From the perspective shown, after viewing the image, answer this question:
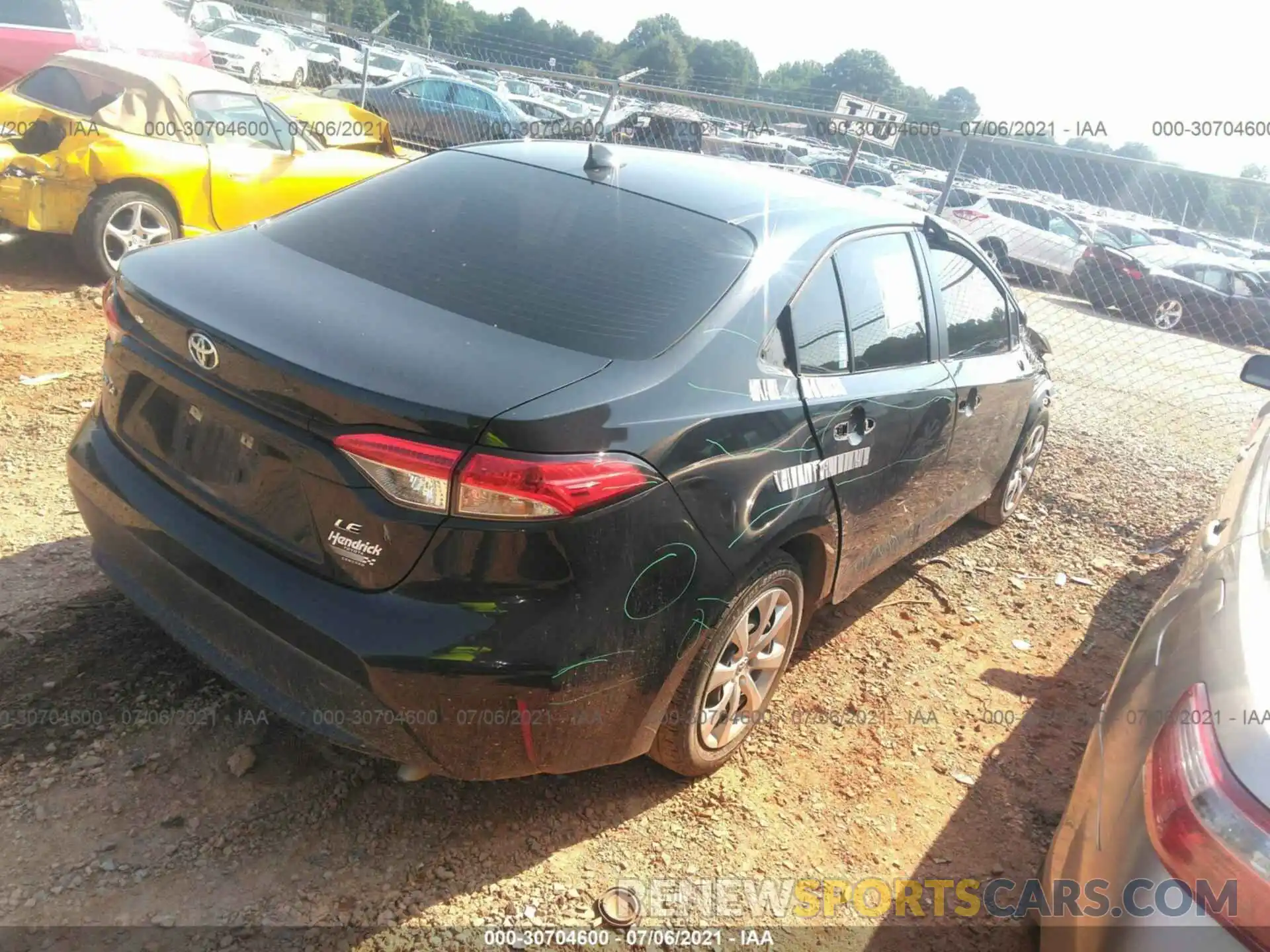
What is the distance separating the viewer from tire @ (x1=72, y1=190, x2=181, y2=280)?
20.6ft

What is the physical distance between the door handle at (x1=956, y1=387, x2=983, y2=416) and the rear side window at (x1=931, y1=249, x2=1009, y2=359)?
16cm

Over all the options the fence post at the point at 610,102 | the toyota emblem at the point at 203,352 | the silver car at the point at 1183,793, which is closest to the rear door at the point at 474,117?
the fence post at the point at 610,102

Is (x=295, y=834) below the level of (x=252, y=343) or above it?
below

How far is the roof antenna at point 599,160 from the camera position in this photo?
3.14 m

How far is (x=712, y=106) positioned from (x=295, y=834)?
1282cm

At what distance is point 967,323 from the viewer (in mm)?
3896

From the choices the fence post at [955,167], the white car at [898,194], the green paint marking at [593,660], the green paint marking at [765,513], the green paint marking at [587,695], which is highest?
the fence post at [955,167]

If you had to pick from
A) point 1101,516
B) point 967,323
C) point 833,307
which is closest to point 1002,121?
point 1101,516

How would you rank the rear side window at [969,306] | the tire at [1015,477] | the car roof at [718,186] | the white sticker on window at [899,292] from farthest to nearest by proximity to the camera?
the tire at [1015,477] < the rear side window at [969,306] < the white sticker on window at [899,292] < the car roof at [718,186]

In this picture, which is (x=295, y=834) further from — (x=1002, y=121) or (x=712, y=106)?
(x=712, y=106)

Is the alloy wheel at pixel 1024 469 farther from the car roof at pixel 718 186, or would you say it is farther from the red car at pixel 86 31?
the red car at pixel 86 31

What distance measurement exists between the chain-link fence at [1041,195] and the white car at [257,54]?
11.7 feet

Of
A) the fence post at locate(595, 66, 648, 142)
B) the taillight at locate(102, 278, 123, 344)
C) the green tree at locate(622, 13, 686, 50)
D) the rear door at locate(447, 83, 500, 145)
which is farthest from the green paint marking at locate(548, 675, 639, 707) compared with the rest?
the green tree at locate(622, 13, 686, 50)

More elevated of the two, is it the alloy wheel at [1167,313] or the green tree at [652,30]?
the green tree at [652,30]
